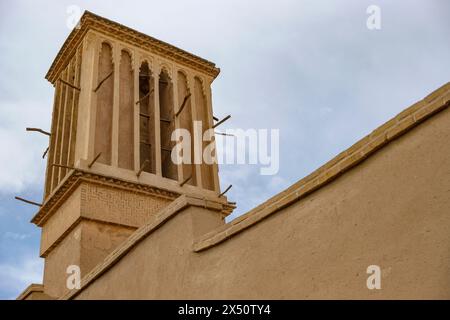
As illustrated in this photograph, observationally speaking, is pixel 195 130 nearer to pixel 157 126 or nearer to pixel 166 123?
pixel 166 123

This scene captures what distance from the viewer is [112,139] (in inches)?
427

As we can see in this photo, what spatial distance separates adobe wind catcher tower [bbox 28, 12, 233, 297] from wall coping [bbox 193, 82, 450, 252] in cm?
576

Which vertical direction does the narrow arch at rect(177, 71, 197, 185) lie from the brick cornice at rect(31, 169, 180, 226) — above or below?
above

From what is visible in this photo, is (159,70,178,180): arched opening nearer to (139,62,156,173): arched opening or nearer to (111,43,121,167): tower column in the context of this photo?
(139,62,156,173): arched opening

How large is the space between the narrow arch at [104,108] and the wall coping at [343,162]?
7056 millimetres

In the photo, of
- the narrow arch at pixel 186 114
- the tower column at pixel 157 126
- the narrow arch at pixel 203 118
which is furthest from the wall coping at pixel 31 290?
the narrow arch at pixel 203 118

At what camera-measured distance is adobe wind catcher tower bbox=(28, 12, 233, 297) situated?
9602mm

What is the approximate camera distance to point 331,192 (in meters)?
3.19

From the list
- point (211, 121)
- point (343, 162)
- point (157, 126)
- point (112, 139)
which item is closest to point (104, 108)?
point (112, 139)

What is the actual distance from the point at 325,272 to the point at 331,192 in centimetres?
46

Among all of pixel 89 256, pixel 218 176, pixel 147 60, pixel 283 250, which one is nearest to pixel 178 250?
pixel 283 250

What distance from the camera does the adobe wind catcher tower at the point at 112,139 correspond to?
31.5 ft

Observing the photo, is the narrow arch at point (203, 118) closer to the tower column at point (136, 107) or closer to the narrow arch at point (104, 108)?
the tower column at point (136, 107)

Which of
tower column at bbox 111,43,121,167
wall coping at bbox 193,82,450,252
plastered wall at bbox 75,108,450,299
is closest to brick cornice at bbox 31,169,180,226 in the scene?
tower column at bbox 111,43,121,167
